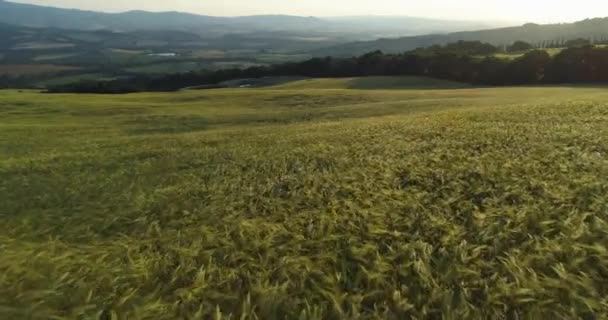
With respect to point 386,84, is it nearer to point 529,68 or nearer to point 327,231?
point 529,68

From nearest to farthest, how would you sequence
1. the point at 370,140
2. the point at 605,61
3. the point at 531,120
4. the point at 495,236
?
the point at 495,236 → the point at 370,140 → the point at 531,120 → the point at 605,61

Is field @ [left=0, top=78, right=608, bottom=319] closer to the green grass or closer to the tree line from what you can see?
the green grass

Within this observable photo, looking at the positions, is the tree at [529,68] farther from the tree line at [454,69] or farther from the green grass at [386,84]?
the green grass at [386,84]

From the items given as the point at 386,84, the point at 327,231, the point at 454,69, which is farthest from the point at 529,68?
the point at 327,231

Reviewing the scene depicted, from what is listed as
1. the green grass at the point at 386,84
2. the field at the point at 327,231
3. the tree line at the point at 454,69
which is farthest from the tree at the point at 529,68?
the field at the point at 327,231

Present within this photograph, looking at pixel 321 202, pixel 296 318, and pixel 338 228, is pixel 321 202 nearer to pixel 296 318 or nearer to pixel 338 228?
pixel 338 228

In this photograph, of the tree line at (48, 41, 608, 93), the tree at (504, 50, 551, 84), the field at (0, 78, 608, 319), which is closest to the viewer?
the field at (0, 78, 608, 319)

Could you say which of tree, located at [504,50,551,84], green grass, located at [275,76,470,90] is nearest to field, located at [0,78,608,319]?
green grass, located at [275,76,470,90]

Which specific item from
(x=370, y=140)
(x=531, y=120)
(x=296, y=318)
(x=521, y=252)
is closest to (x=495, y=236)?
(x=521, y=252)
